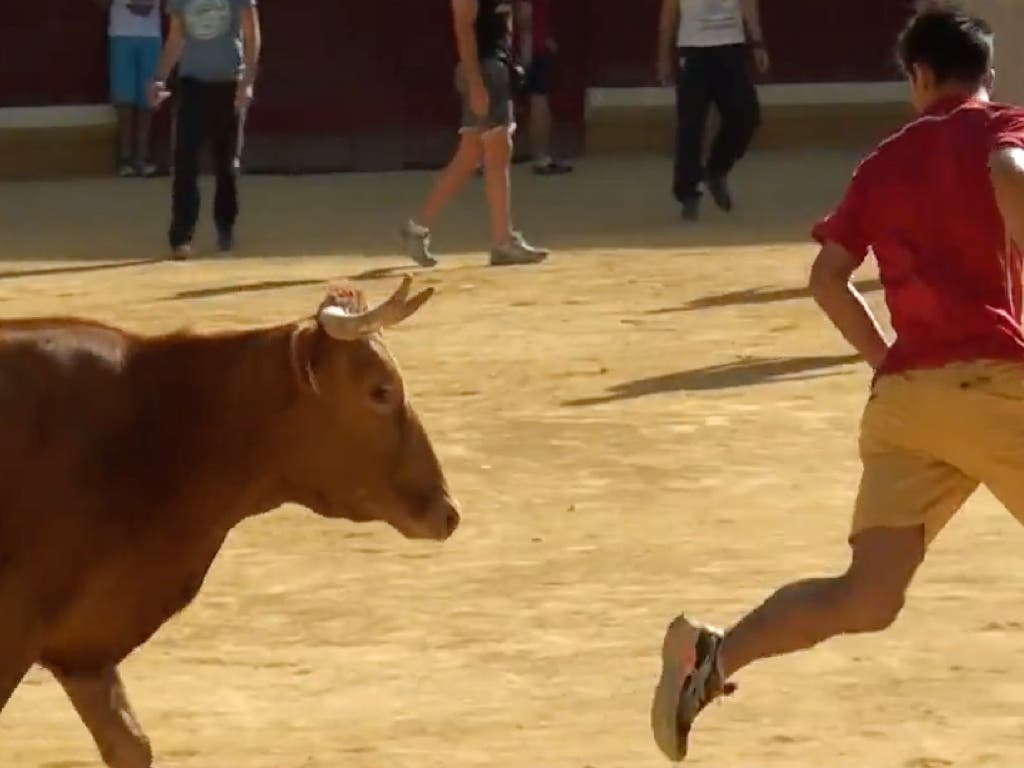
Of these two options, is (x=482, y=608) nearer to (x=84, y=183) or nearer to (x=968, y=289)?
(x=968, y=289)

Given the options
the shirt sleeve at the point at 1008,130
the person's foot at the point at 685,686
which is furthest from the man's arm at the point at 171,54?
the shirt sleeve at the point at 1008,130

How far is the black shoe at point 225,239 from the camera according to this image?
1534 centimetres

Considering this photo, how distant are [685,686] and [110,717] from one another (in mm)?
1177

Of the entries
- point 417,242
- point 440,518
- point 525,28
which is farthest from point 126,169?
point 440,518

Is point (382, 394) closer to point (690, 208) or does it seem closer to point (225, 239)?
point (225, 239)

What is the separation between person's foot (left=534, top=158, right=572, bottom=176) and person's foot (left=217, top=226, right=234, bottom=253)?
612cm

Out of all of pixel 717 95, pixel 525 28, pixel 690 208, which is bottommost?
Result: pixel 690 208

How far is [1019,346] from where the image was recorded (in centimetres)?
508

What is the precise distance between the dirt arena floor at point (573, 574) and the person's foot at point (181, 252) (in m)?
1.20

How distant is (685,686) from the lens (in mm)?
5297

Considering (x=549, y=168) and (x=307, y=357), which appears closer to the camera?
(x=307, y=357)

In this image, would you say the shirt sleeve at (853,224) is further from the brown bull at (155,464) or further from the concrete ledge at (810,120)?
the concrete ledge at (810,120)

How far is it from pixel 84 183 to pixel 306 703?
15190 mm

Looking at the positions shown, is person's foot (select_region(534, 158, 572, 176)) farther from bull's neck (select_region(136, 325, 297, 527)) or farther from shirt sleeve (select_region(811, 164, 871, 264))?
shirt sleeve (select_region(811, 164, 871, 264))
